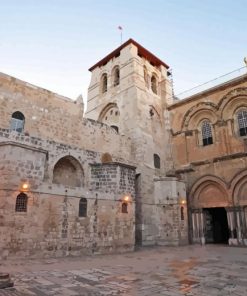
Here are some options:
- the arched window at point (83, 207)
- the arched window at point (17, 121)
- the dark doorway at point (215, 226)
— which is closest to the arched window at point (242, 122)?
the dark doorway at point (215, 226)

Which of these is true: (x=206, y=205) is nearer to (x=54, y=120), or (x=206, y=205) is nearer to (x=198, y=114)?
(x=198, y=114)

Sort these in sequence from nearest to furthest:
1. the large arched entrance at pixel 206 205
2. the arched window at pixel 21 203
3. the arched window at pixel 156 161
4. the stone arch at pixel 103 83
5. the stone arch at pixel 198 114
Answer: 1. the arched window at pixel 21 203
2. the large arched entrance at pixel 206 205
3. the stone arch at pixel 198 114
4. the arched window at pixel 156 161
5. the stone arch at pixel 103 83

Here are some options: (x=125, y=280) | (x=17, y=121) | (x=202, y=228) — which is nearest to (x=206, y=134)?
(x=202, y=228)

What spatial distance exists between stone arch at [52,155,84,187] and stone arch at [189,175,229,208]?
30.4 ft

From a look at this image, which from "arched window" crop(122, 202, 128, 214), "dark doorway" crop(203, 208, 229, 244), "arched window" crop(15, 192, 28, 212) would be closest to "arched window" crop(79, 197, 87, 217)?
"arched window" crop(122, 202, 128, 214)

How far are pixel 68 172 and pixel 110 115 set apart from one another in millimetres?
9958

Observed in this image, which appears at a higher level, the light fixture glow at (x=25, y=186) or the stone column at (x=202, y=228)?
the light fixture glow at (x=25, y=186)

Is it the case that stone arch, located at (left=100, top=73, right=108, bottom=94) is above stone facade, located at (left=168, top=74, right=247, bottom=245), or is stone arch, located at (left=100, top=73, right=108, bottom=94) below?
above

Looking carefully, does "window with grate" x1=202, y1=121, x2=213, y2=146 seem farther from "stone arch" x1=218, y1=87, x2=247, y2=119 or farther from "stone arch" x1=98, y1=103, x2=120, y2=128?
"stone arch" x1=98, y1=103, x2=120, y2=128

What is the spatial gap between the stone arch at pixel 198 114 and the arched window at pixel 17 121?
13.0 meters

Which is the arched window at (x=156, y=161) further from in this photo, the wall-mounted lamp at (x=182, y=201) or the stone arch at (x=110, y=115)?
the stone arch at (x=110, y=115)

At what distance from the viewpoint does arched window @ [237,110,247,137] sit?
18344 millimetres

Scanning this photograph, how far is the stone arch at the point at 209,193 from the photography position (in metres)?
18.0

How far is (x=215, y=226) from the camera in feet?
67.4
